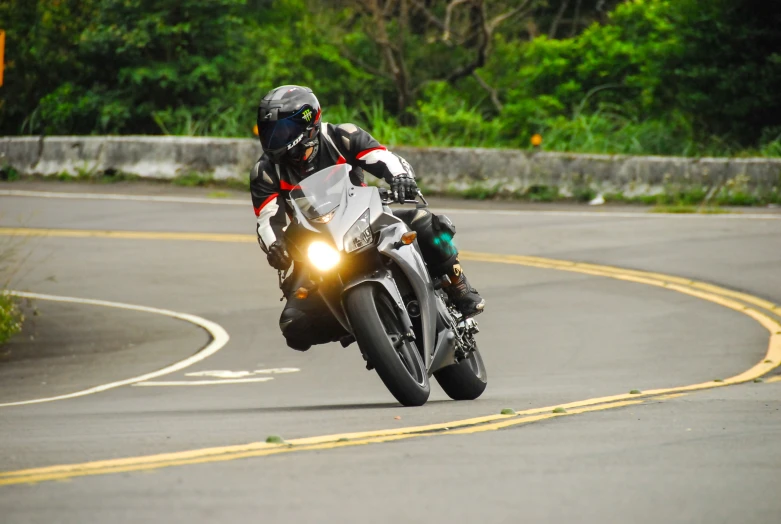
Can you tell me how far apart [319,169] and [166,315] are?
6.21 metres

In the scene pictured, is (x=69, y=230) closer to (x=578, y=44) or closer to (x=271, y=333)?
(x=271, y=333)

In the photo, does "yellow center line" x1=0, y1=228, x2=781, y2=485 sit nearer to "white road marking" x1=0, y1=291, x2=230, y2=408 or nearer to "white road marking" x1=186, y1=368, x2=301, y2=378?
"white road marking" x1=186, y1=368, x2=301, y2=378

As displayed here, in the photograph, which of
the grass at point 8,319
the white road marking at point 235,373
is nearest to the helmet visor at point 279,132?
the white road marking at point 235,373

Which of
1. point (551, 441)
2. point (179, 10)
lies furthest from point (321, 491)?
point (179, 10)

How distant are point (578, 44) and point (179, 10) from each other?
8140 mm

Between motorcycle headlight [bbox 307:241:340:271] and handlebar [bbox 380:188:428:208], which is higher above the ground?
handlebar [bbox 380:188:428:208]

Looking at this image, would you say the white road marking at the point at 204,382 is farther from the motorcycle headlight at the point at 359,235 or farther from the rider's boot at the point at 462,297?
the motorcycle headlight at the point at 359,235

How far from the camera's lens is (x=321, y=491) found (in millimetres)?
4926

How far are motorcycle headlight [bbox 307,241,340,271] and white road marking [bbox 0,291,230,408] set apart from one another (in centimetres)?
315

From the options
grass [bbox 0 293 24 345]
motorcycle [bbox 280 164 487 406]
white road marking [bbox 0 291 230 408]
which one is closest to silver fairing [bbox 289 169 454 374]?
motorcycle [bbox 280 164 487 406]

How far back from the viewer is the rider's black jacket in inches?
310

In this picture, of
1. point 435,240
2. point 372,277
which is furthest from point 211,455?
→ point 435,240

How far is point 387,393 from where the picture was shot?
9602 mm

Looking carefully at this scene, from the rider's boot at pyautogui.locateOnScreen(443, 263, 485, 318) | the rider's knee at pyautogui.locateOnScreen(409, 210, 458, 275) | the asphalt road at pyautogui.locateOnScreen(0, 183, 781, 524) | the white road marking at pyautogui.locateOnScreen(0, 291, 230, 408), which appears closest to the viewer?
the asphalt road at pyautogui.locateOnScreen(0, 183, 781, 524)
